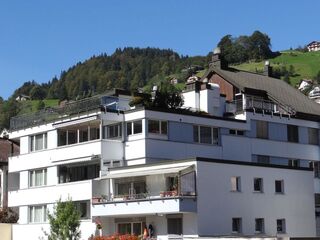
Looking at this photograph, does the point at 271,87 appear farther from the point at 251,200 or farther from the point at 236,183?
the point at 236,183

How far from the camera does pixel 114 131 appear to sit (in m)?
55.8

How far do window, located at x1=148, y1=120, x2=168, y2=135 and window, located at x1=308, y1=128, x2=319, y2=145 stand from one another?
1853 centimetres

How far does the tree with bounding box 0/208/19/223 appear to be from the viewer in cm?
6359

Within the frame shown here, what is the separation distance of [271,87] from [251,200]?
2450 cm

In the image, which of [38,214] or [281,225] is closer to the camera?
[281,225]

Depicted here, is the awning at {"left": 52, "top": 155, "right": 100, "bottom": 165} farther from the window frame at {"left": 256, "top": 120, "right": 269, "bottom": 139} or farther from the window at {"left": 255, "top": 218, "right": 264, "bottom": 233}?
the window frame at {"left": 256, "top": 120, "right": 269, "bottom": 139}

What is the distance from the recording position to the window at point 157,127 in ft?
176

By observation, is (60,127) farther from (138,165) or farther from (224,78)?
(224,78)

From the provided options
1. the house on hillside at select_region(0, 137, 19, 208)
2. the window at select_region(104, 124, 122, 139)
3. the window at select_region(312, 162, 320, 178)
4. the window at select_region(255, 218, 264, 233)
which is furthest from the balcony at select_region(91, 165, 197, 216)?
the window at select_region(312, 162, 320, 178)

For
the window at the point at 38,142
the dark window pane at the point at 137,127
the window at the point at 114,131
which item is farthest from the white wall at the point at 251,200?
the window at the point at 38,142

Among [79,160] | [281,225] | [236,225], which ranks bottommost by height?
[281,225]

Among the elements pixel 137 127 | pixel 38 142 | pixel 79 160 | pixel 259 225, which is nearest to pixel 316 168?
pixel 259 225

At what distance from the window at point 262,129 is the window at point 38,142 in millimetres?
19420

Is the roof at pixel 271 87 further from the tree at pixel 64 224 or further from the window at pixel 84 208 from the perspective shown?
the tree at pixel 64 224
